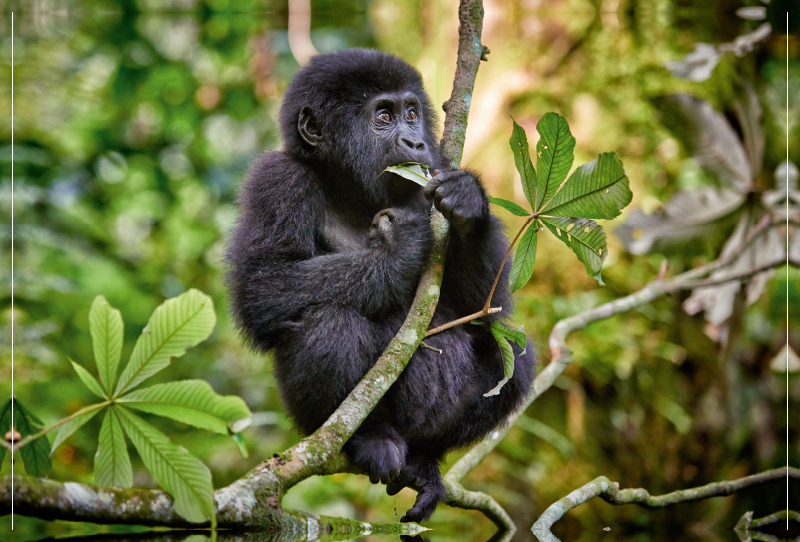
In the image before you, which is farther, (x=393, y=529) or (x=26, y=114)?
(x=26, y=114)

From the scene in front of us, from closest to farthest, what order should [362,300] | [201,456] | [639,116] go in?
1. [362,300]
2. [201,456]
3. [639,116]

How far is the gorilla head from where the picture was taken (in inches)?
106

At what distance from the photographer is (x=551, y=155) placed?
70.2 inches

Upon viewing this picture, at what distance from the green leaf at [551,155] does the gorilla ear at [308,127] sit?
116 cm

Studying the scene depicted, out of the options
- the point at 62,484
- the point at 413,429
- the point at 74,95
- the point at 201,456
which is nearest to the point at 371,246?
the point at 413,429

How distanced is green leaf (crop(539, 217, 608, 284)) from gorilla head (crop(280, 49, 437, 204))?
0.96 meters

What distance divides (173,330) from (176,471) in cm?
35

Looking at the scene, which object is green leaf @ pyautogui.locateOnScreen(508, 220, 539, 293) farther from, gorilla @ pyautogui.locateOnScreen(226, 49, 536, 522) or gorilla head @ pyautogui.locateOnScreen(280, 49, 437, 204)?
gorilla head @ pyautogui.locateOnScreen(280, 49, 437, 204)

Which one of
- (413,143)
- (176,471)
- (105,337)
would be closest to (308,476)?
(176,471)

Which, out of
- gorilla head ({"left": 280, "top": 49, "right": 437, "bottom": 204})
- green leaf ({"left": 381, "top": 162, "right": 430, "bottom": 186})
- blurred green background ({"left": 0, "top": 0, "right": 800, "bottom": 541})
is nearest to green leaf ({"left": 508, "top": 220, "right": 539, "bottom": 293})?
green leaf ({"left": 381, "top": 162, "right": 430, "bottom": 186})

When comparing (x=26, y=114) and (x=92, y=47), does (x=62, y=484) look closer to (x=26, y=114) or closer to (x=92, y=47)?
(x=26, y=114)

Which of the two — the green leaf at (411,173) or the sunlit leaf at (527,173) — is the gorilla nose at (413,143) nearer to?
the green leaf at (411,173)

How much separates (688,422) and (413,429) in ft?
10.2

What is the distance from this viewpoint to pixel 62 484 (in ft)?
4.08
